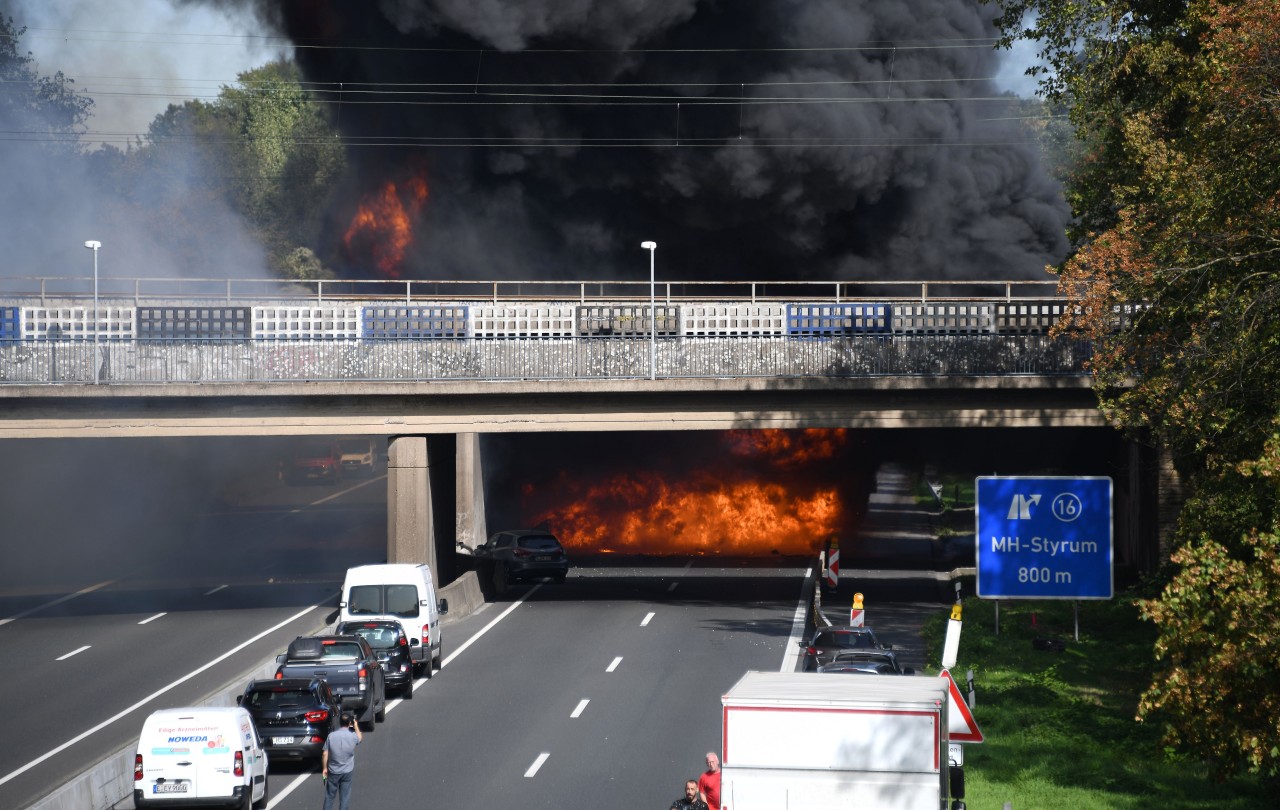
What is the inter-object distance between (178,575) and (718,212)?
95.3 ft

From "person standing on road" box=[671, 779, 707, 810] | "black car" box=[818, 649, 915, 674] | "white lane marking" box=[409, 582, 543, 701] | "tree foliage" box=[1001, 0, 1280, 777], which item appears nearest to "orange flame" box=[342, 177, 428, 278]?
"white lane marking" box=[409, 582, 543, 701]

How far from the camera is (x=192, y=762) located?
19266 millimetres

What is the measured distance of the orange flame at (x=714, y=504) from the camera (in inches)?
2170

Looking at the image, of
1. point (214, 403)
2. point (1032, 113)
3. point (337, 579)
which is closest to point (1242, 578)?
point (214, 403)

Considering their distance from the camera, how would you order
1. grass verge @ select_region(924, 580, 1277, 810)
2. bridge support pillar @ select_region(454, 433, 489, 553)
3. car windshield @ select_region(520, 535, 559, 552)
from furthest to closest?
bridge support pillar @ select_region(454, 433, 489, 553) < car windshield @ select_region(520, 535, 559, 552) < grass verge @ select_region(924, 580, 1277, 810)

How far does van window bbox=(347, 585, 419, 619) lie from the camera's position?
99.7ft

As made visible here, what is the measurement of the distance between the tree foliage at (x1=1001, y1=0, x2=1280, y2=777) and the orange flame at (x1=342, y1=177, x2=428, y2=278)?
139 feet

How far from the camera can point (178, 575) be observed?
158 ft

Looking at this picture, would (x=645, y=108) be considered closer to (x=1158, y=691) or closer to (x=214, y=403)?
(x=214, y=403)

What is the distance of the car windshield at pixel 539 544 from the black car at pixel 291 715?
66.6 ft

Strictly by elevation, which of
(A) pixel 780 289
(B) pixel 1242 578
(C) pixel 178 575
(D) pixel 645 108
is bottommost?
(C) pixel 178 575

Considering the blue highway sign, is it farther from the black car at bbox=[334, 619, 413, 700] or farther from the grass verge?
the black car at bbox=[334, 619, 413, 700]

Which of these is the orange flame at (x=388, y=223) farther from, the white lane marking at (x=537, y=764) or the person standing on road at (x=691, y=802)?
the person standing on road at (x=691, y=802)

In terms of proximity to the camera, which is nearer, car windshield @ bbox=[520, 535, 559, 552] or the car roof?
the car roof
